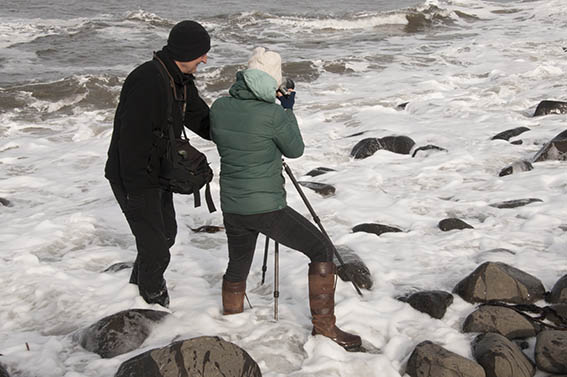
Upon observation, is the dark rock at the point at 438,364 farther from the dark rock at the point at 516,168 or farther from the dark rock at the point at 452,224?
the dark rock at the point at 516,168

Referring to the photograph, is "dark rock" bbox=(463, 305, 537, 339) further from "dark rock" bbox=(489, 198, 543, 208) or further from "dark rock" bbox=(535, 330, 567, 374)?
"dark rock" bbox=(489, 198, 543, 208)

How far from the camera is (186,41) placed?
152 inches

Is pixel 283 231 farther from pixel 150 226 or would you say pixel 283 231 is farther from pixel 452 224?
pixel 452 224

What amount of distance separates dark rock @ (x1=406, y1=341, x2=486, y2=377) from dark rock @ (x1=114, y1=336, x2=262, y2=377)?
105 centimetres

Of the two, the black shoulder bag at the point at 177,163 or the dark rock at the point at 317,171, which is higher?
the black shoulder bag at the point at 177,163

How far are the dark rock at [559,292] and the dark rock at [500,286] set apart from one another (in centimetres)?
8

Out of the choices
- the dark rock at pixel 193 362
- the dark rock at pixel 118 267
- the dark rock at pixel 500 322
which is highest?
the dark rock at pixel 193 362

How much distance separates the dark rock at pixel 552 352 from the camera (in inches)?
143

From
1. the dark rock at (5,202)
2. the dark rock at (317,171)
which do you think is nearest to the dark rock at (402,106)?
the dark rock at (317,171)

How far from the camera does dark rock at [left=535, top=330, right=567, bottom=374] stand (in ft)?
11.9

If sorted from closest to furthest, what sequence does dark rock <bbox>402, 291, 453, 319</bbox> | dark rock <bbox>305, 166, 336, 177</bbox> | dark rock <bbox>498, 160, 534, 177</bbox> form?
dark rock <bbox>402, 291, 453, 319</bbox>
dark rock <bbox>498, 160, 534, 177</bbox>
dark rock <bbox>305, 166, 336, 177</bbox>

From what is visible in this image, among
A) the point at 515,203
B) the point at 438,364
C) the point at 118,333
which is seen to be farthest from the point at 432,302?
the point at 515,203

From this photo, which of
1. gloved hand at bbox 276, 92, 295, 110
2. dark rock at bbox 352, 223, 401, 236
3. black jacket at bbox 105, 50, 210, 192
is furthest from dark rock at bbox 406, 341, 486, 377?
dark rock at bbox 352, 223, 401, 236

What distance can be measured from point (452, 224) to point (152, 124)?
382 centimetres
